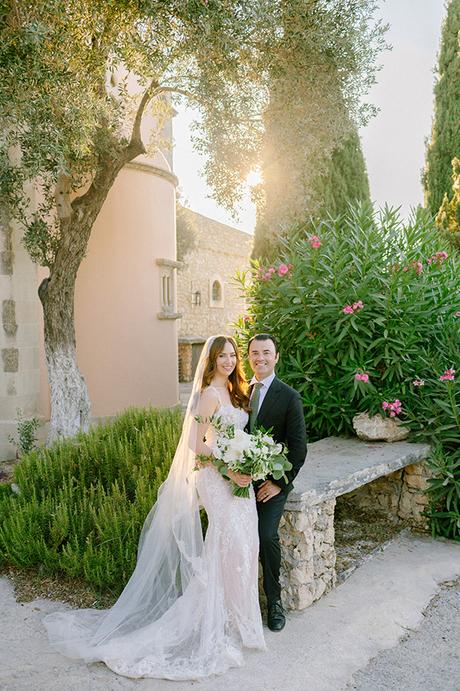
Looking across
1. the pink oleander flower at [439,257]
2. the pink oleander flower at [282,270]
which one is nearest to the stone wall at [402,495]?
the pink oleander flower at [439,257]

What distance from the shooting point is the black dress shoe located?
3.78m

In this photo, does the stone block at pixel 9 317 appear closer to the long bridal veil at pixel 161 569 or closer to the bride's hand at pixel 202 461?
the long bridal veil at pixel 161 569

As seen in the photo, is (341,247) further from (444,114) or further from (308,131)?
(444,114)

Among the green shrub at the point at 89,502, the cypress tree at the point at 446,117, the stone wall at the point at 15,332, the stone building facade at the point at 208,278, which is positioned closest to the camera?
the green shrub at the point at 89,502

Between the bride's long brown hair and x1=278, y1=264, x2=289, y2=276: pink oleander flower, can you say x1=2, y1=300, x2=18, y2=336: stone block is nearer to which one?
x1=278, y1=264, x2=289, y2=276: pink oleander flower

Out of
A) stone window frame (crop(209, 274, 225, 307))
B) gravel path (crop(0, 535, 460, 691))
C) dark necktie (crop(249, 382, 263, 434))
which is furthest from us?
stone window frame (crop(209, 274, 225, 307))

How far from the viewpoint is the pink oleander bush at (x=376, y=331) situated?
5.65 m

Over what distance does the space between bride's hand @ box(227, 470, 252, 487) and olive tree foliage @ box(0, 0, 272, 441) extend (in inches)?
169

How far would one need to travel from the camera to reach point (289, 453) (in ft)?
12.6

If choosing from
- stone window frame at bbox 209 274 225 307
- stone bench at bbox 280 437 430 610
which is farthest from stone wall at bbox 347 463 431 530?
stone window frame at bbox 209 274 225 307

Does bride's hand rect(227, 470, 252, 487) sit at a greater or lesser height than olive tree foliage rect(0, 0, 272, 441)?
lesser

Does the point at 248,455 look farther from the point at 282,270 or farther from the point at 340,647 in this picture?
the point at 282,270

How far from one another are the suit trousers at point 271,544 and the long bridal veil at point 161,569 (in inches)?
16.2

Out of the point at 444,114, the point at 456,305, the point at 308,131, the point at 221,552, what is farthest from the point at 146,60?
the point at 444,114
